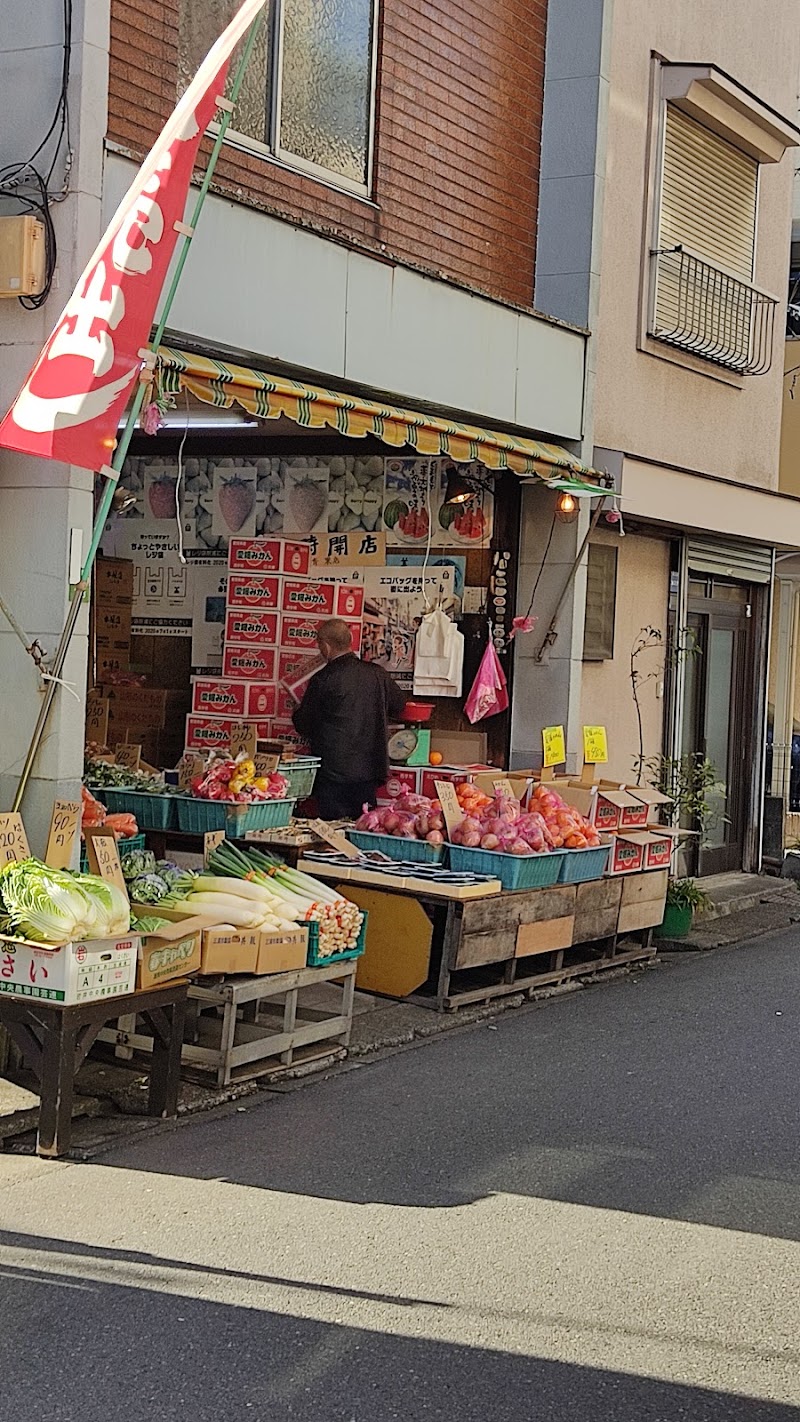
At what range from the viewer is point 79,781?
25.6ft

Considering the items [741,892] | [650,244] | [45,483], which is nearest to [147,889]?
[45,483]

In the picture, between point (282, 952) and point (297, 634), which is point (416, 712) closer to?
point (297, 634)

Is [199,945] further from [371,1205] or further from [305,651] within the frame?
[305,651]

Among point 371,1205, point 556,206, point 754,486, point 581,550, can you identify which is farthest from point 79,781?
point 754,486

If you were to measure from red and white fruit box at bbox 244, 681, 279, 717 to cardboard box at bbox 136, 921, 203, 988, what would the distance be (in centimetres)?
451

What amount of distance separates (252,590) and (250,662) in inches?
21.5

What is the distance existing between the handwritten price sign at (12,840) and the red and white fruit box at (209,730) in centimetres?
452

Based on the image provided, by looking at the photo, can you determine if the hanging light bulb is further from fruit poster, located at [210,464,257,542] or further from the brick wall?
fruit poster, located at [210,464,257,542]

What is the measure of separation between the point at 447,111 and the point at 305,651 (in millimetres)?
4060

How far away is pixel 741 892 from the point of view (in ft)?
50.4

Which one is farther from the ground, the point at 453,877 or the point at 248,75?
the point at 248,75

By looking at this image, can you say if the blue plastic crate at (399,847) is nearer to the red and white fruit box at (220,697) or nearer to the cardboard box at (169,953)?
the red and white fruit box at (220,697)

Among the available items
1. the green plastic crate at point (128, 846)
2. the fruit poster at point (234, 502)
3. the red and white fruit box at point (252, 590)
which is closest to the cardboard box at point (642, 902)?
the red and white fruit box at point (252, 590)

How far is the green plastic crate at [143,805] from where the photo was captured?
10.5 metres
